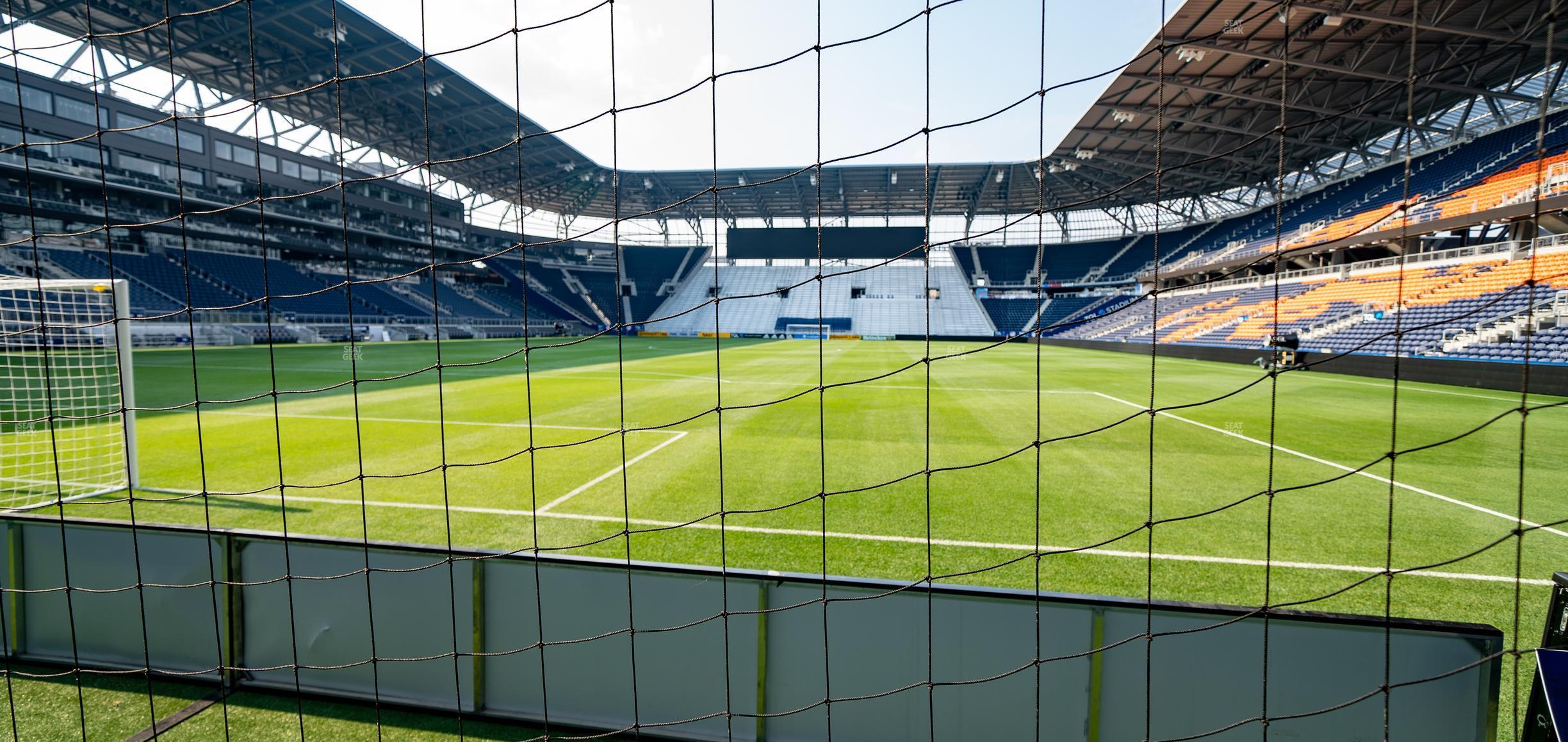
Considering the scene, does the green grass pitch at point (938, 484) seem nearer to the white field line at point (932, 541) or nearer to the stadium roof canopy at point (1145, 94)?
the white field line at point (932, 541)

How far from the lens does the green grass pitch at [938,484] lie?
3414mm

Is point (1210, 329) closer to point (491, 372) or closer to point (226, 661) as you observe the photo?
point (491, 372)

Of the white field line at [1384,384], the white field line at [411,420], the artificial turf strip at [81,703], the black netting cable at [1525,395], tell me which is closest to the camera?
the black netting cable at [1525,395]

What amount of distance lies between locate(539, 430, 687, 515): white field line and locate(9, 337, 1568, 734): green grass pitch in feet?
0.12

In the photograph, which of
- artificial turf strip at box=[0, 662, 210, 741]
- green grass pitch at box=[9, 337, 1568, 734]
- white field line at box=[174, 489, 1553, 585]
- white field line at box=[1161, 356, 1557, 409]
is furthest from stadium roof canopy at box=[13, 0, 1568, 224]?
artificial turf strip at box=[0, 662, 210, 741]

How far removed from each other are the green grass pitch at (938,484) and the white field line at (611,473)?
0.04 meters

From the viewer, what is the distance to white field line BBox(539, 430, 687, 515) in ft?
15.2

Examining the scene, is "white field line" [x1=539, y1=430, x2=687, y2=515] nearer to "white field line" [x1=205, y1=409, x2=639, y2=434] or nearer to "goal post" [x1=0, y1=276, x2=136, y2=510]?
"white field line" [x1=205, y1=409, x2=639, y2=434]

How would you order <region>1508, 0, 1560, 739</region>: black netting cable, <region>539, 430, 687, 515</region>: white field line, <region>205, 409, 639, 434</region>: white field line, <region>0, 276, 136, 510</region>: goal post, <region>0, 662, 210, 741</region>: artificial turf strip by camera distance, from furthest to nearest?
<region>205, 409, 639, 434</region>: white field line < <region>539, 430, 687, 515</region>: white field line < <region>0, 276, 136, 510</region>: goal post < <region>0, 662, 210, 741</region>: artificial turf strip < <region>1508, 0, 1560, 739</region>: black netting cable

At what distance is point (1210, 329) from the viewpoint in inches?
912

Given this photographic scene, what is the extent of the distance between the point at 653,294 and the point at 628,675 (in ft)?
162

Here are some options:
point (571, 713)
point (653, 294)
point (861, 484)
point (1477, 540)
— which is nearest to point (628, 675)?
point (571, 713)

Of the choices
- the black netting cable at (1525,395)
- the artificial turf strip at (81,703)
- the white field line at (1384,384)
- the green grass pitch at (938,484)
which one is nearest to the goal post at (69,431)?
the green grass pitch at (938,484)

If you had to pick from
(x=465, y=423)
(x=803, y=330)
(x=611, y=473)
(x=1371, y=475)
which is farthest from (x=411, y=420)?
(x=803, y=330)
